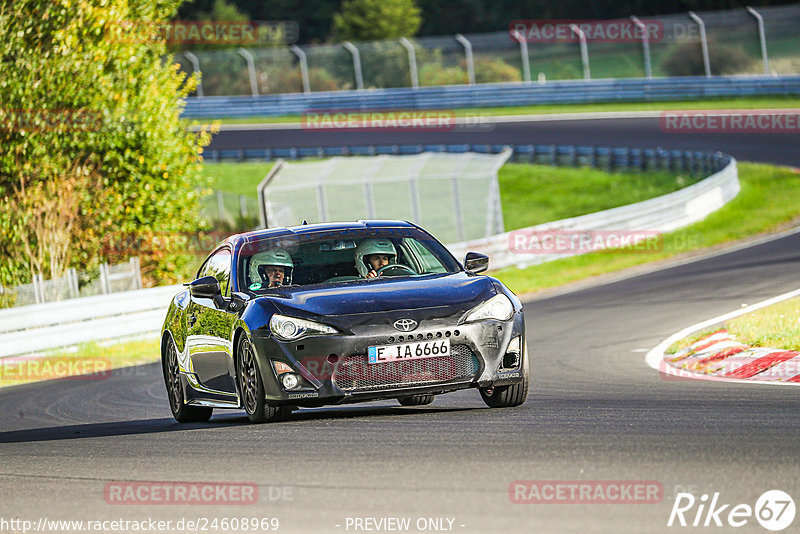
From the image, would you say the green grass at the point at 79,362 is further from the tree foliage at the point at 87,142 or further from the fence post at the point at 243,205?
the fence post at the point at 243,205

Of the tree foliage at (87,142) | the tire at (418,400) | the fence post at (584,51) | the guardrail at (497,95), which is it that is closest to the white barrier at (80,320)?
the tree foliage at (87,142)

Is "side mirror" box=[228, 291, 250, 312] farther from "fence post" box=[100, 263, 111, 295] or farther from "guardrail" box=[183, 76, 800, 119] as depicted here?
"guardrail" box=[183, 76, 800, 119]

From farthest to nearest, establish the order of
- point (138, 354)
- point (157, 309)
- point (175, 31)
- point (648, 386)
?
1. point (175, 31)
2. point (157, 309)
3. point (138, 354)
4. point (648, 386)

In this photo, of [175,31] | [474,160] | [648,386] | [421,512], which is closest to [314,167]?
[474,160]

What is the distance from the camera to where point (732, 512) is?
5234 mm

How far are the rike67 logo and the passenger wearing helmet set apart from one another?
4.34m

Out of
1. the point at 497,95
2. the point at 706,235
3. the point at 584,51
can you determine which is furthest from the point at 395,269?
the point at 497,95

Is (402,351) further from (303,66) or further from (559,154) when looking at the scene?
(303,66)

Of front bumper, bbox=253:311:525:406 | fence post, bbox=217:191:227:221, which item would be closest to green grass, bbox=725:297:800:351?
front bumper, bbox=253:311:525:406

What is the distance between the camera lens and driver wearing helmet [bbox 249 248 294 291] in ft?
30.9

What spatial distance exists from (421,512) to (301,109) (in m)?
50.8

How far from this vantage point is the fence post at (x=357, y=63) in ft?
176

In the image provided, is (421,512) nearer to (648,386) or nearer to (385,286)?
(385,286)

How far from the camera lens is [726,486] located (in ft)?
18.6
